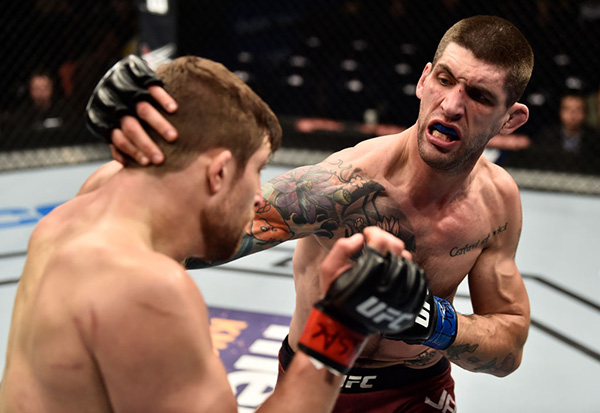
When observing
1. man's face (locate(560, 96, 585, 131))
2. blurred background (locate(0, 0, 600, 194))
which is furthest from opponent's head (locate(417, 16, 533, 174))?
man's face (locate(560, 96, 585, 131))

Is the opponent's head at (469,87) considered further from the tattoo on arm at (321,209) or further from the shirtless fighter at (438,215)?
the tattoo on arm at (321,209)

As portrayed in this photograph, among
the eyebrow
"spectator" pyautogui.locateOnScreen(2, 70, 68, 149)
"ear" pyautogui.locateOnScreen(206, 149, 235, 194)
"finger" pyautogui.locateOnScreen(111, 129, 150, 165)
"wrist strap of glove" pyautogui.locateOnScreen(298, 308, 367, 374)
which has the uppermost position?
"finger" pyautogui.locateOnScreen(111, 129, 150, 165)

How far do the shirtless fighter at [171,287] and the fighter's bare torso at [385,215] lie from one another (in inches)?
21.9

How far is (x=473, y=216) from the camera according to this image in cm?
195

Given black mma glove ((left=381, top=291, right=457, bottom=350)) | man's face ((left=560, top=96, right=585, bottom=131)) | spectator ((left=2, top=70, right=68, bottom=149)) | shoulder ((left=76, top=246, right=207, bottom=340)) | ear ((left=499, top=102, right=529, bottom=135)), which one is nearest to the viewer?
shoulder ((left=76, top=246, right=207, bottom=340))

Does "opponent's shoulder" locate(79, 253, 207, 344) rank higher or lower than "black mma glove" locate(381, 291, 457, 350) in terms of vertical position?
higher

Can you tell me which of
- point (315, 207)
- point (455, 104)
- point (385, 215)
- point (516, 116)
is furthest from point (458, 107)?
point (315, 207)

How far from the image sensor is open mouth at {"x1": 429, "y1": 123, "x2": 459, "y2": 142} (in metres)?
1.77

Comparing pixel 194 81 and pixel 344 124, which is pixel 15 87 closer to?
pixel 344 124

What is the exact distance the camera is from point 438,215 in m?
1.92

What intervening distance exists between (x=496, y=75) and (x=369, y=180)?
0.46m

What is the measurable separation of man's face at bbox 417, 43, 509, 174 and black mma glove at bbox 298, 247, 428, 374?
640 millimetres

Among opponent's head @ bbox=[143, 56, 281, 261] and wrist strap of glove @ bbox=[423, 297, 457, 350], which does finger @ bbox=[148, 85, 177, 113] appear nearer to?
opponent's head @ bbox=[143, 56, 281, 261]

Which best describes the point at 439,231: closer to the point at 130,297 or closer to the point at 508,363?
the point at 508,363
